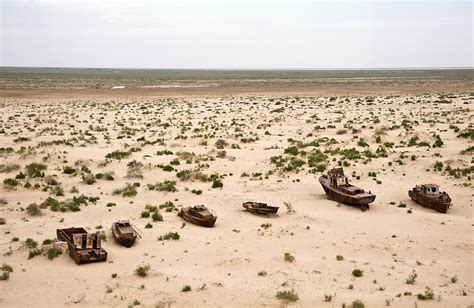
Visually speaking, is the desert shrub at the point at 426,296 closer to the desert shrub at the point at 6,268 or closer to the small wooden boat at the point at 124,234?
the small wooden boat at the point at 124,234

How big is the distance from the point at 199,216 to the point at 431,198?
427 inches

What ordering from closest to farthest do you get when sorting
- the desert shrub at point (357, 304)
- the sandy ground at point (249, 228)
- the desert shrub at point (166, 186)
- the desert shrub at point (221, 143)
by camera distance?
1. the desert shrub at point (357, 304)
2. the sandy ground at point (249, 228)
3. the desert shrub at point (166, 186)
4. the desert shrub at point (221, 143)

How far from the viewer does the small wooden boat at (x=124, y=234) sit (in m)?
16.6

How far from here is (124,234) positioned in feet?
54.7

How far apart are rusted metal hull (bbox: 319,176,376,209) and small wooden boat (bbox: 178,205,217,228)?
655 centimetres

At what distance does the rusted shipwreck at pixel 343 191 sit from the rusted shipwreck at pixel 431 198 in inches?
96.8

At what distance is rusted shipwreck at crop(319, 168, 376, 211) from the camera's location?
68.8 feet

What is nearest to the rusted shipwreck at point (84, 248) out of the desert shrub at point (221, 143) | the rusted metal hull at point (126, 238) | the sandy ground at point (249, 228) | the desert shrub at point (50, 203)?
the sandy ground at point (249, 228)

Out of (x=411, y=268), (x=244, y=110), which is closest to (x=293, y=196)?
(x=411, y=268)

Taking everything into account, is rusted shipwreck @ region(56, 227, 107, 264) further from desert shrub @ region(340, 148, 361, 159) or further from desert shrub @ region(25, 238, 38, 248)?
desert shrub @ region(340, 148, 361, 159)

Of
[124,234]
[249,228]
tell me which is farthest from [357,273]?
[124,234]

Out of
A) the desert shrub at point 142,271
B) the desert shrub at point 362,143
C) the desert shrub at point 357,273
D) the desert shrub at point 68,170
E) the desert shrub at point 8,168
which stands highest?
the desert shrub at point 362,143

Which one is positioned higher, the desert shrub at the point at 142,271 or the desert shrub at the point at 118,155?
the desert shrub at the point at 118,155

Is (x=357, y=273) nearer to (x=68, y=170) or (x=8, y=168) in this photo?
(x=68, y=170)
